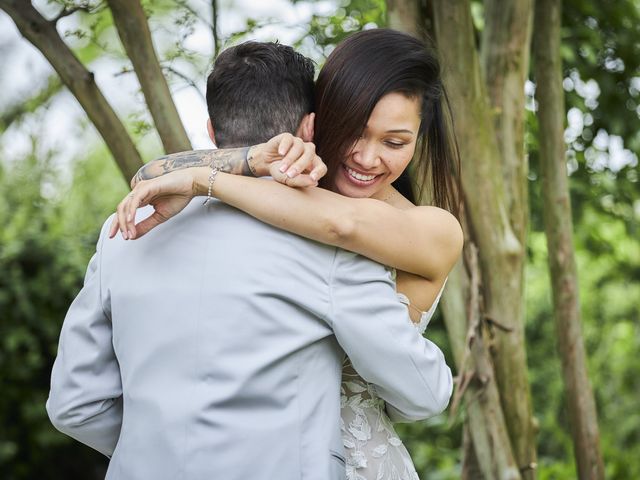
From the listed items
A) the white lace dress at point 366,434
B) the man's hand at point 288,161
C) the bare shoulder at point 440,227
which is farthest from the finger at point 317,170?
the white lace dress at point 366,434

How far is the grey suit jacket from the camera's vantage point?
5.05 ft

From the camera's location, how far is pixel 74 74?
2350mm

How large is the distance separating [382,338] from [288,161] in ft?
1.17

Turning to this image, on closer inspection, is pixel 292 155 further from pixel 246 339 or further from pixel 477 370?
pixel 477 370

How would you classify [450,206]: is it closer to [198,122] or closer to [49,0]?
[198,122]

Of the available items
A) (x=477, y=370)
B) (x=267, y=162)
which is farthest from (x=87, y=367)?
(x=477, y=370)

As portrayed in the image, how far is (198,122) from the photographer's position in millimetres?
2781

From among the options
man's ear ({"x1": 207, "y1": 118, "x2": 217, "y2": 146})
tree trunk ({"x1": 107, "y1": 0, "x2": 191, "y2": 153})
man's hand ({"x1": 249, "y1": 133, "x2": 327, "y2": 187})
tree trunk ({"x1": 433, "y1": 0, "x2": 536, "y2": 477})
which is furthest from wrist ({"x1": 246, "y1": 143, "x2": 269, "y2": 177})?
tree trunk ({"x1": 433, "y1": 0, "x2": 536, "y2": 477})

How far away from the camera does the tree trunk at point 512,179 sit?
319cm

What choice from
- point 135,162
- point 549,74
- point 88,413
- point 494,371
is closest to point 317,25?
point 135,162

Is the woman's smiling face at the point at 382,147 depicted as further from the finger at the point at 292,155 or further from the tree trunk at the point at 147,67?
the tree trunk at the point at 147,67

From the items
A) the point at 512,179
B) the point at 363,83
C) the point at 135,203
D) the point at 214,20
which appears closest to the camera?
the point at 135,203

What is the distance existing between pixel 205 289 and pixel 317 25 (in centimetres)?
156

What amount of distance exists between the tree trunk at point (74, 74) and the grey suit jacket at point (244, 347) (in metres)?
0.81
